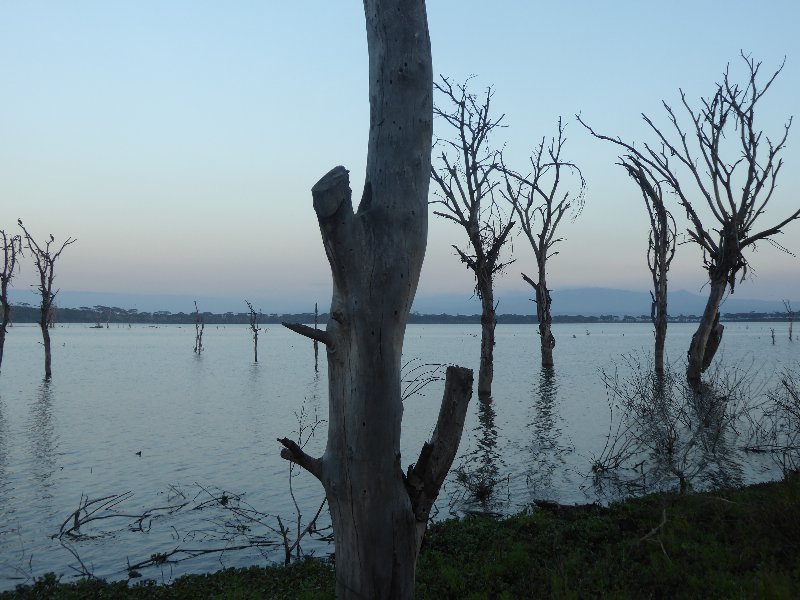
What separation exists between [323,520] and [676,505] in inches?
221

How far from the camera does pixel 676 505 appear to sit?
906cm

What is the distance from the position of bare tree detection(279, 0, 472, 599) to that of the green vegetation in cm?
251

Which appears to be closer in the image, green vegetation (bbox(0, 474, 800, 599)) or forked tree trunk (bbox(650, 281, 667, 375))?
green vegetation (bbox(0, 474, 800, 599))

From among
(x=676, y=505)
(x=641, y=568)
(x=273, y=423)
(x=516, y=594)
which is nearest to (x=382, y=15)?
(x=516, y=594)

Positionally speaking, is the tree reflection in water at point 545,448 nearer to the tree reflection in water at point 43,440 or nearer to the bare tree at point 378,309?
the bare tree at point 378,309

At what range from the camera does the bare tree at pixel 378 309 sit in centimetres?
417

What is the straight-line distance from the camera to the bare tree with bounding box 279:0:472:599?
417cm

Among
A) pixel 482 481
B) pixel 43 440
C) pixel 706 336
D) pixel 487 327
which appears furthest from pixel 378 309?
pixel 487 327

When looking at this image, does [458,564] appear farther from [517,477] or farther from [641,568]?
[517,477]

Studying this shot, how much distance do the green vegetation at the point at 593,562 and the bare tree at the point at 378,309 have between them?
2.51 m

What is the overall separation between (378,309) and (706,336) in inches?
719

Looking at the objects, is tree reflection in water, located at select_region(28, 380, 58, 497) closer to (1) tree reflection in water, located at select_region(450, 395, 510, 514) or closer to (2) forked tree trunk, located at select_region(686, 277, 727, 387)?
(1) tree reflection in water, located at select_region(450, 395, 510, 514)

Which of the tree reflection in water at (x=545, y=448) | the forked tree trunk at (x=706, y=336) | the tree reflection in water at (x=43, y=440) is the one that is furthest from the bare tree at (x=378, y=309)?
the forked tree trunk at (x=706, y=336)

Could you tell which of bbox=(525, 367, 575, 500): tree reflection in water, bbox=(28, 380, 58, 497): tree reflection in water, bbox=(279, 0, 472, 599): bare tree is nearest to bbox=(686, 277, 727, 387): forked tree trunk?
bbox=(525, 367, 575, 500): tree reflection in water
